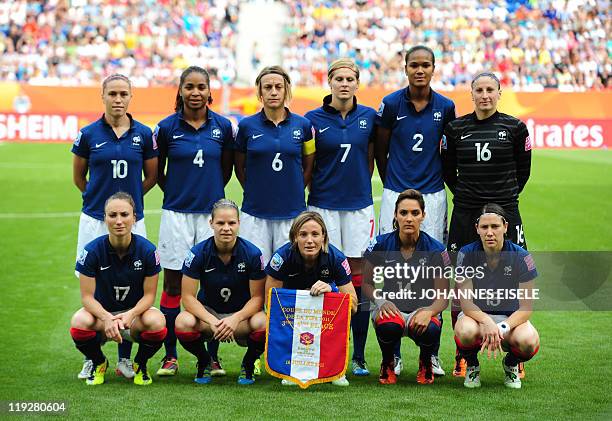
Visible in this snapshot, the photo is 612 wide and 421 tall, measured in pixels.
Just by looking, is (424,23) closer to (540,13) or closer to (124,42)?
(540,13)

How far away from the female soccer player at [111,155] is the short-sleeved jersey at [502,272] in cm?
224

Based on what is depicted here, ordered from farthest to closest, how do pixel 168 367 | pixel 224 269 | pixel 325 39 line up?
pixel 325 39 < pixel 168 367 < pixel 224 269

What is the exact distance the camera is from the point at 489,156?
247 inches

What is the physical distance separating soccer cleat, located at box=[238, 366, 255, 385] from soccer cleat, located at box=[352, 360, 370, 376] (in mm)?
700

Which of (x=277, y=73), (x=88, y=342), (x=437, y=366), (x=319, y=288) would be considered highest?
(x=277, y=73)

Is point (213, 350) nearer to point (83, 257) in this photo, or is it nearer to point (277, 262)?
point (277, 262)

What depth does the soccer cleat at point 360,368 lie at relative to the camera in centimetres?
627

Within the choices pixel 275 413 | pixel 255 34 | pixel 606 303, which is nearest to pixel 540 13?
pixel 255 34

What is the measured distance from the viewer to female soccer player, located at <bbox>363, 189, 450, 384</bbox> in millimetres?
5973

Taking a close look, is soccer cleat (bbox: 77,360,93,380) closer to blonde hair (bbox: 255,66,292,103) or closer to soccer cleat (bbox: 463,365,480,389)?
blonde hair (bbox: 255,66,292,103)

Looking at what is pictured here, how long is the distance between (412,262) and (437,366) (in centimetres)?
73

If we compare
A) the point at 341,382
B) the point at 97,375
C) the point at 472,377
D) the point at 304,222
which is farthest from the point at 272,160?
the point at 472,377

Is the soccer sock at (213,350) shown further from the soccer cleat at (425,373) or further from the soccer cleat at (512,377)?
the soccer cleat at (512,377)

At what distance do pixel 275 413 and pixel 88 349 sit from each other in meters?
1.36
